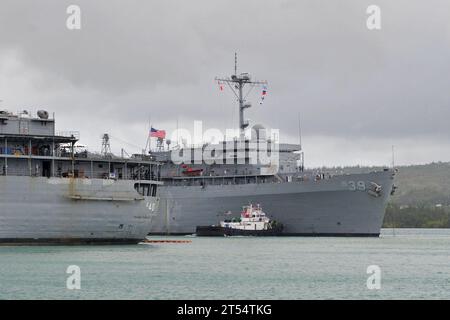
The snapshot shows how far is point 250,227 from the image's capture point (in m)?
80.9

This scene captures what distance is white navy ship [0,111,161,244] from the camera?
171ft

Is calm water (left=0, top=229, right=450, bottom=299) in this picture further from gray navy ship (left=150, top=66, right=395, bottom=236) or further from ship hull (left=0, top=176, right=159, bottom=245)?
gray navy ship (left=150, top=66, right=395, bottom=236)

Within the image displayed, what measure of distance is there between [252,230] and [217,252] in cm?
2661

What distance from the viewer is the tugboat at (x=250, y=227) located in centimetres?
8075

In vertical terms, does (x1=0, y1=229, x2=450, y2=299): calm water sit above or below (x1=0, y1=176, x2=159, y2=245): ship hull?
below

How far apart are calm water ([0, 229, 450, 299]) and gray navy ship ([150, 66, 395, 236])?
71.6ft

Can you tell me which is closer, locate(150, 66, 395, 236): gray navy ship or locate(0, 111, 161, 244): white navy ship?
locate(0, 111, 161, 244): white navy ship

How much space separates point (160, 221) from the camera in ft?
303

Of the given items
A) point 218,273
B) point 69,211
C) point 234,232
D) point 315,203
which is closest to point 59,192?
point 69,211

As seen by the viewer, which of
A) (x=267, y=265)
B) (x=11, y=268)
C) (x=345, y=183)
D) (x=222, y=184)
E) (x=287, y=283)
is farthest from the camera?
(x=222, y=184)

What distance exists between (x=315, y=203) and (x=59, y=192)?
31.8m

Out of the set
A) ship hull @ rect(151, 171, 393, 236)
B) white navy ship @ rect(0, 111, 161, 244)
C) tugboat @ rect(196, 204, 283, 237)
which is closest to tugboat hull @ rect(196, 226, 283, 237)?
tugboat @ rect(196, 204, 283, 237)
